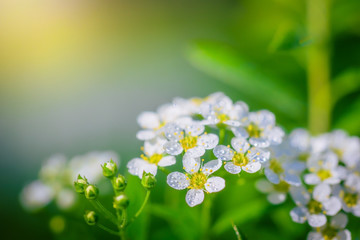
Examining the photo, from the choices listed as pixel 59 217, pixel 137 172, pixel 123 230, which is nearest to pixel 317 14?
pixel 137 172

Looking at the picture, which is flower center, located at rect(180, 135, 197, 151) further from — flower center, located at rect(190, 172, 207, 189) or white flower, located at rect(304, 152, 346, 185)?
white flower, located at rect(304, 152, 346, 185)

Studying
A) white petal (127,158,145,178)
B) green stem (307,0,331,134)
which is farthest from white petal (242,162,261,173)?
green stem (307,0,331,134)

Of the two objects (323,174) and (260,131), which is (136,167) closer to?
(260,131)

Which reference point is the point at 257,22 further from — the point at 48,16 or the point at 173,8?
the point at 48,16

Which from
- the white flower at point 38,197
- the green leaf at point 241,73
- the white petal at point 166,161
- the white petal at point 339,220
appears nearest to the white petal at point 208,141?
the white petal at point 166,161

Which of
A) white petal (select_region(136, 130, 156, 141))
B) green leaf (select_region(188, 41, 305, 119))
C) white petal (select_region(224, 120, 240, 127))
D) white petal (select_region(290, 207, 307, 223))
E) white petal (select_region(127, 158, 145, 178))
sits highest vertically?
green leaf (select_region(188, 41, 305, 119))

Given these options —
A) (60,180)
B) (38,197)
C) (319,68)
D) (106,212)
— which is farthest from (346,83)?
(38,197)

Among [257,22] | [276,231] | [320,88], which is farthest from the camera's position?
[257,22]
